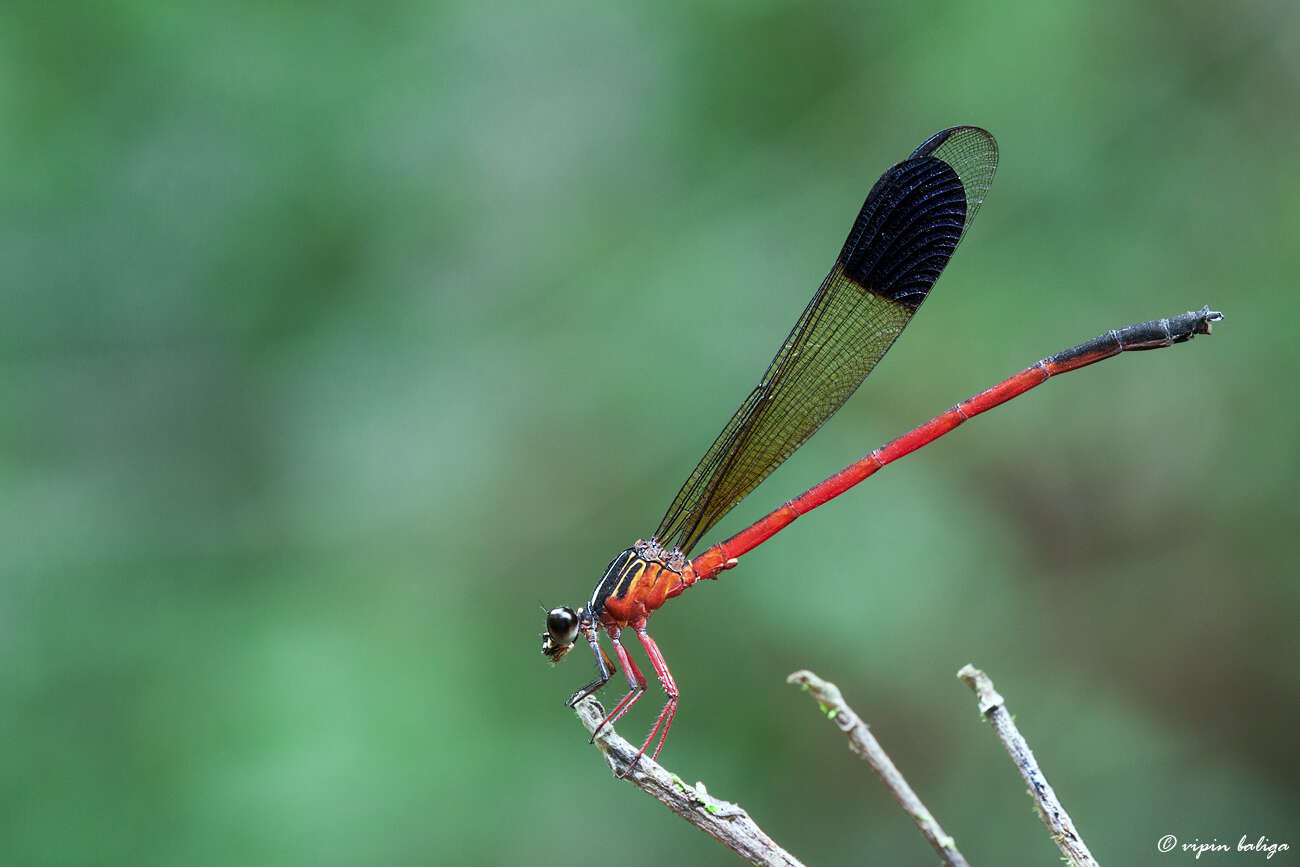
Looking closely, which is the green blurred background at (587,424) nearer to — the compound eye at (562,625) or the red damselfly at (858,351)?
the red damselfly at (858,351)

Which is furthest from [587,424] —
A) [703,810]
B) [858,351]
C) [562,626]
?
[703,810]

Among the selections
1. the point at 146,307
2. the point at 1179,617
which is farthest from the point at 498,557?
the point at 1179,617

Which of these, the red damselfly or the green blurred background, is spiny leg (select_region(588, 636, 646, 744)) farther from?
the green blurred background

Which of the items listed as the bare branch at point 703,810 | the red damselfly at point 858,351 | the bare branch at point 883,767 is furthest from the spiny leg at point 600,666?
the bare branch at point 883,767

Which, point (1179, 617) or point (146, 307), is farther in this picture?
point (146, 307)

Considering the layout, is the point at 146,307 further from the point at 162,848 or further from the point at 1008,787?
the point at 1008,787

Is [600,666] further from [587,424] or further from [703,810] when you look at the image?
[587,424]
